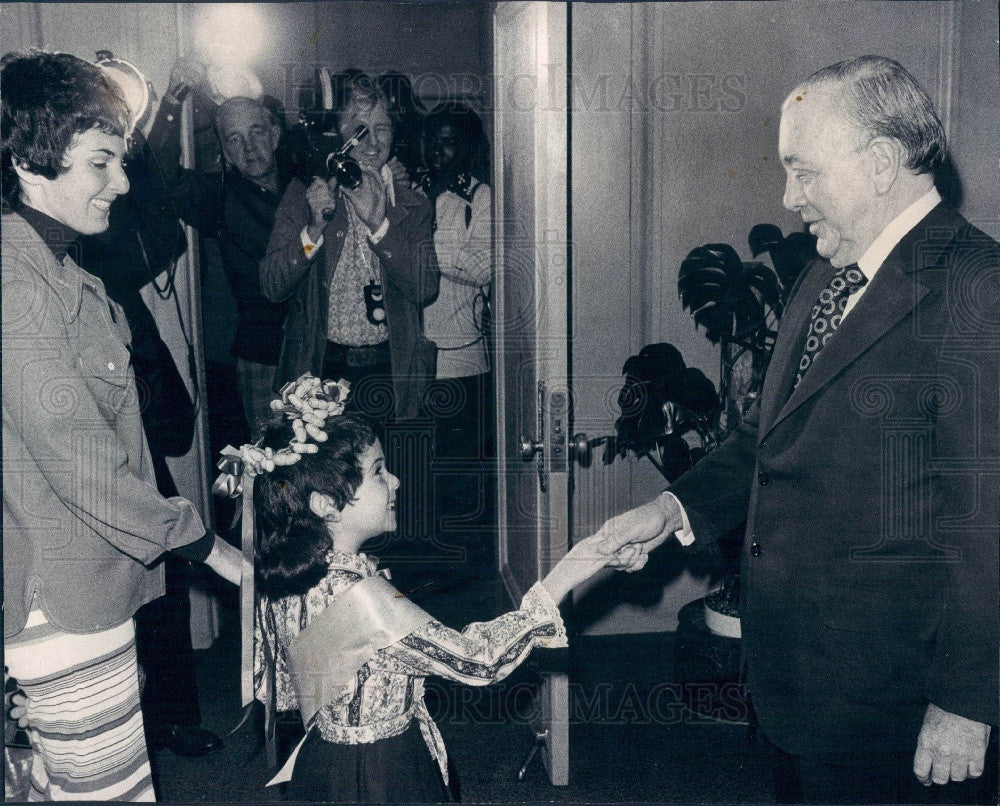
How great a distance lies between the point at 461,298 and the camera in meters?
2.01

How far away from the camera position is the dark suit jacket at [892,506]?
5.70 feet

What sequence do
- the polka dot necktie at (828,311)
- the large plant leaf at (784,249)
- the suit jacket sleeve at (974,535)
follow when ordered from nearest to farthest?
the suit jacket sleeve at (974,535), the polka dot necktie at (828,311), the large plant leaf at (784,249)

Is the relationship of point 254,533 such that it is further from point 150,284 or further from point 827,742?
point 827,742

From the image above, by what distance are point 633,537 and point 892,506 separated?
52cm

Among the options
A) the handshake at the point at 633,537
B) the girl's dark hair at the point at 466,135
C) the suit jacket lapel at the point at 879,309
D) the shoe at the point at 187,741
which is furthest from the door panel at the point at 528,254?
the shoe at the point at 187,741

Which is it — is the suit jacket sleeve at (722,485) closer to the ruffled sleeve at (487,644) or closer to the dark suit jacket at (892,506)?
the dark suit jacket at (892,506)

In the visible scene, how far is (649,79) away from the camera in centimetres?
189

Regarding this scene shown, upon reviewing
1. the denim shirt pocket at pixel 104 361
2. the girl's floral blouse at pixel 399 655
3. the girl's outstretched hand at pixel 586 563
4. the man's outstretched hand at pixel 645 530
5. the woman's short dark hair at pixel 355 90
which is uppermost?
the woman's short dark hair at pixel 355 90

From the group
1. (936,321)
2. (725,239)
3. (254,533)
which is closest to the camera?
(936,321)

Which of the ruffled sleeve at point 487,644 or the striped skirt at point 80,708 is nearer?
the ruffled sleeve at point 487,644

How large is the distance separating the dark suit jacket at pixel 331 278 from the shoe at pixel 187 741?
0.75 metres

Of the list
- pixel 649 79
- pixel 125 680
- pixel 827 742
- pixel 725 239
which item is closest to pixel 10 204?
pixel 125 680

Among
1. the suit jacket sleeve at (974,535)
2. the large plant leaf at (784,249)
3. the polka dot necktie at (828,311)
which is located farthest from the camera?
the large plant leaf at (784,249)

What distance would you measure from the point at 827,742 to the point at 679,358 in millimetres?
843
